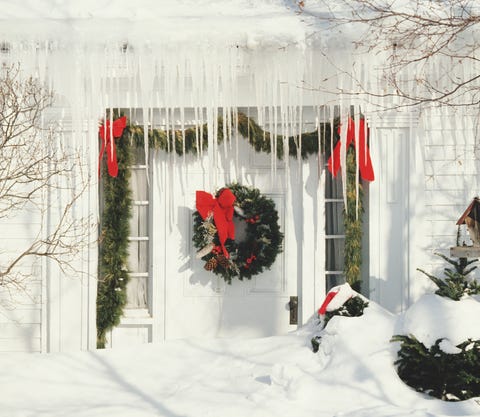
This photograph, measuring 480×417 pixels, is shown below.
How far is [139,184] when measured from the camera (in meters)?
8.09

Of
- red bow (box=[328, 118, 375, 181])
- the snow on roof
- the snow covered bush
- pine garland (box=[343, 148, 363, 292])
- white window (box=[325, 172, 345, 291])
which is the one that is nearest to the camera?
the snow covered bush

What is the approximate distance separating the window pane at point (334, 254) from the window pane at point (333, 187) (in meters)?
0.43

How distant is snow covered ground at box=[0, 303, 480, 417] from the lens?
5.89 meters

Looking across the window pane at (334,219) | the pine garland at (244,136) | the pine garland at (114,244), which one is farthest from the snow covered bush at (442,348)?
the pine garland at (114,244)

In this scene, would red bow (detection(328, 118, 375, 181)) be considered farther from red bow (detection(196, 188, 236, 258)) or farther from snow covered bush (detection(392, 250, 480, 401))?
snow covered bush (detection(392, 250, 480, 401))

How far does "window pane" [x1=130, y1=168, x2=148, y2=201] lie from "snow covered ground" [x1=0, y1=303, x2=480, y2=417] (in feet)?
4.86

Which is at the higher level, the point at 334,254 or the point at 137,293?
the point at 334,254

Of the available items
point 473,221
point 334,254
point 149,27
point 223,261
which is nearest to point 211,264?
point 223,261

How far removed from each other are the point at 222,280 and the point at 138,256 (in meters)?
0.85

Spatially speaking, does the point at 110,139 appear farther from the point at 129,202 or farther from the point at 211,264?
the point at 211,264

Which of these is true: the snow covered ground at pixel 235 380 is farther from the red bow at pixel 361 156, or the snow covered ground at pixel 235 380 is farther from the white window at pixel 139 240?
the red bow at pixel 361 156

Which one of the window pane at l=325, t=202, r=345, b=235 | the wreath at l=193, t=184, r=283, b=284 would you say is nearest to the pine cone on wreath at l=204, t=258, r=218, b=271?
the wreath at l=193, t=184, r=283, b=284

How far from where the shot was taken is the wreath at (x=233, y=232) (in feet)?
25.4

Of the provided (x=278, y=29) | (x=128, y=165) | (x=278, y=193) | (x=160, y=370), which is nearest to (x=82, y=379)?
(x=160, y=370)
